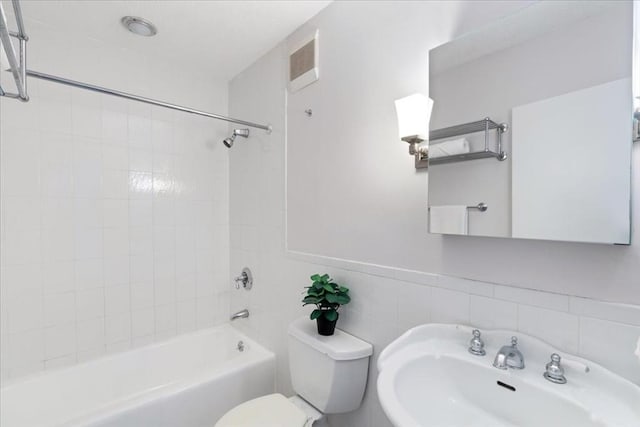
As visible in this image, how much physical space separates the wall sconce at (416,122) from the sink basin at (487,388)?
0.65 metres

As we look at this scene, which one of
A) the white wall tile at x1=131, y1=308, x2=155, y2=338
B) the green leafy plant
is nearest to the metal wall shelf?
the green leafy plant

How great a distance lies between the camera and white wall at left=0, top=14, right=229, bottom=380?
1.77m

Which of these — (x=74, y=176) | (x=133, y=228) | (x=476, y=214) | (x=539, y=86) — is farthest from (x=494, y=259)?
(x=74, y=176)

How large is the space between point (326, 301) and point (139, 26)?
1852mm

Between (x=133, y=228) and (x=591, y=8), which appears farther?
(x=133, y=228)

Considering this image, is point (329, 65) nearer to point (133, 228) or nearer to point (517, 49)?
point (517, 49)

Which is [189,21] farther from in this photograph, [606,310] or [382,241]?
[606,310]

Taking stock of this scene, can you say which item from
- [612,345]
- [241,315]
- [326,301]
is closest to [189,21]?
[326,301]

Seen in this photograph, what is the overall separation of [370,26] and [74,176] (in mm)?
1899

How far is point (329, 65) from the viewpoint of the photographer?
1635mm

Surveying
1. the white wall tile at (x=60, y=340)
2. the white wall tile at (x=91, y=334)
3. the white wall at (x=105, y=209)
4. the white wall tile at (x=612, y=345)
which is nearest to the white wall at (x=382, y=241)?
the white wall tile at (x=612, y=345)

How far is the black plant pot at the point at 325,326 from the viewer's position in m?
1.44

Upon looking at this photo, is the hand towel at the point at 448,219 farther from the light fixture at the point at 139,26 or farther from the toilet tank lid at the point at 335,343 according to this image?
the light fixture at the point at 139,26

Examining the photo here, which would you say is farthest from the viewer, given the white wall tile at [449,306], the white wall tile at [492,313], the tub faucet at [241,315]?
the tub faucet at [241,315]
